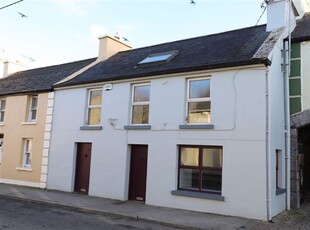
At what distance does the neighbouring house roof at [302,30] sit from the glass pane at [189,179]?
234 inches

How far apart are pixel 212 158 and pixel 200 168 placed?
522mm

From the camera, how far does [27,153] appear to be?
16375 mm

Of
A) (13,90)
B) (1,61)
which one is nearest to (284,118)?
(13,90)

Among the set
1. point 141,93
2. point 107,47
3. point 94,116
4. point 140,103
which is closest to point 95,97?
point 94,116

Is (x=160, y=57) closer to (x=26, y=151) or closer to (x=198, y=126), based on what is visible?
(x=198, y=126)

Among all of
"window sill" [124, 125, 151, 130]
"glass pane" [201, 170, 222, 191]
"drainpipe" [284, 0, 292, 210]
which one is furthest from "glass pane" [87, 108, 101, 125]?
"drainpipe" [284, 0, 292, 210]

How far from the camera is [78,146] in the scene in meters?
14.3

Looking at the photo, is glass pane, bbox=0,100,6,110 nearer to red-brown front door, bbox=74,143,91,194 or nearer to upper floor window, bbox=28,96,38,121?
upper floor window, bbox=28,96,38,121

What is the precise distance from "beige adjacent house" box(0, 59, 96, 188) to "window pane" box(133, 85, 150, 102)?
15.3ft

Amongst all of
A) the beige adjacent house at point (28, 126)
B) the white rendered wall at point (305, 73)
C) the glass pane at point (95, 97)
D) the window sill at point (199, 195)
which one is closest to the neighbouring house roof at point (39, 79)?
the beige adjacent house at point (28, 126)

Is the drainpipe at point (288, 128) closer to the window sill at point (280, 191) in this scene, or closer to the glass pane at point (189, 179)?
the window sill at point (280, 191)

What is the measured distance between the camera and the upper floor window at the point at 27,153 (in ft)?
53.0

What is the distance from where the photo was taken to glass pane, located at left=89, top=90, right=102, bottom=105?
1402 centimetres

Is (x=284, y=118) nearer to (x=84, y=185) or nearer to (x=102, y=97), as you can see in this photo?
(x=102, y=97)
